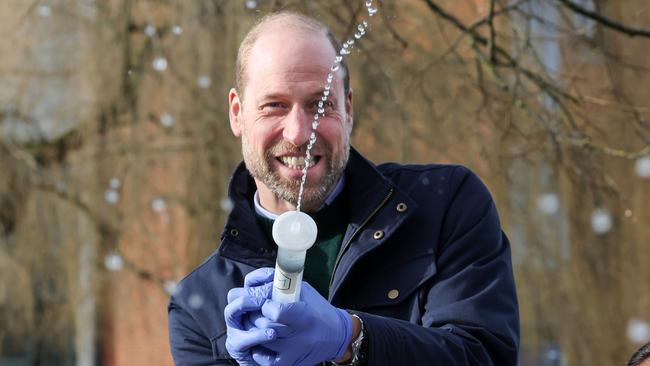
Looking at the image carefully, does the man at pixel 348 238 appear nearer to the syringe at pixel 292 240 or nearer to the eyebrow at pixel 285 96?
the eyebrow at pixel 285 96

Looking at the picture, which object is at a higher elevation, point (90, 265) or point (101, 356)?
point (90, 265)

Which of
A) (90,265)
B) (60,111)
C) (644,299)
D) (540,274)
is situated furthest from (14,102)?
(644,299)

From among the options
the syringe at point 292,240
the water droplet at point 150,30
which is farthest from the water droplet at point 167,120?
the syringe at point 292,240

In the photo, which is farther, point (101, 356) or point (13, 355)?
point (101, 356)

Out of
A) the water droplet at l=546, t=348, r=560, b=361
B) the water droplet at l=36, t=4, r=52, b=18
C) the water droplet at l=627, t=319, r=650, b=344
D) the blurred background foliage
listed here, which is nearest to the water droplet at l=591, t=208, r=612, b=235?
the blurred background foliage

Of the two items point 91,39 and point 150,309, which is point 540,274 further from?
point 91,39

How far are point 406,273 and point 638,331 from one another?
699 cm

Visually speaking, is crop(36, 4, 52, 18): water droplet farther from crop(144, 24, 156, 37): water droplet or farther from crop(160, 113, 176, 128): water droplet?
crop(160, 113, 176, 128): water droplet

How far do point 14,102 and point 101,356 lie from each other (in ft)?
16.8

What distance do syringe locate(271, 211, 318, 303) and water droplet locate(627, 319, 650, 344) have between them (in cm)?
748

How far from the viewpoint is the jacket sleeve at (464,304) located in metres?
2.37

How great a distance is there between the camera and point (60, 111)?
30.9 feet

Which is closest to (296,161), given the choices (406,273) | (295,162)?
(295,162)

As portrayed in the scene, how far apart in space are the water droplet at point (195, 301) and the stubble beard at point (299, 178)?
1.00ft
